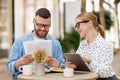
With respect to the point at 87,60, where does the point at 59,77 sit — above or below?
below

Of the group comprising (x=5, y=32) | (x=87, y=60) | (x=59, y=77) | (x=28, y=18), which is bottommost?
(x=59, y=77)

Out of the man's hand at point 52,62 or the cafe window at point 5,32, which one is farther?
A: the cafe window at point 5,32

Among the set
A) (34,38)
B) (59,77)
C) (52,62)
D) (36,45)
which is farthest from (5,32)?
(59,77)

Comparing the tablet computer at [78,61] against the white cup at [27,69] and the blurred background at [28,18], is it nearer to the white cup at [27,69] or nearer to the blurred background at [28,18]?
the white cup at [27,69]

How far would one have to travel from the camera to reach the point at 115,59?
16.0 ft

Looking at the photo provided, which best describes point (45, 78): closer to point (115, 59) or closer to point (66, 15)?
point (115, 59)

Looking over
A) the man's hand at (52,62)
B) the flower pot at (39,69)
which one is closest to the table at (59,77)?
the flower pot at (39,69)

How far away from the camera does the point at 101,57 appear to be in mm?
2551

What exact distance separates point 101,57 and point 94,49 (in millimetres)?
110

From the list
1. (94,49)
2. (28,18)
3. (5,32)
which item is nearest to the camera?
(94,49)

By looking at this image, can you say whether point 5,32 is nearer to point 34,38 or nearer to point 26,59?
point 34,38

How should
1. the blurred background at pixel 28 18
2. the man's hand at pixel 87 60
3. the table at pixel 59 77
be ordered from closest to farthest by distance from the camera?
the table at pixel 59 77
the man's hand at pixel 87 60
the blurred background at pixel 28 18

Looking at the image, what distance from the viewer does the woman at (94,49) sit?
255 cm

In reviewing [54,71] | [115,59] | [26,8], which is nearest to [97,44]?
[54,71]
